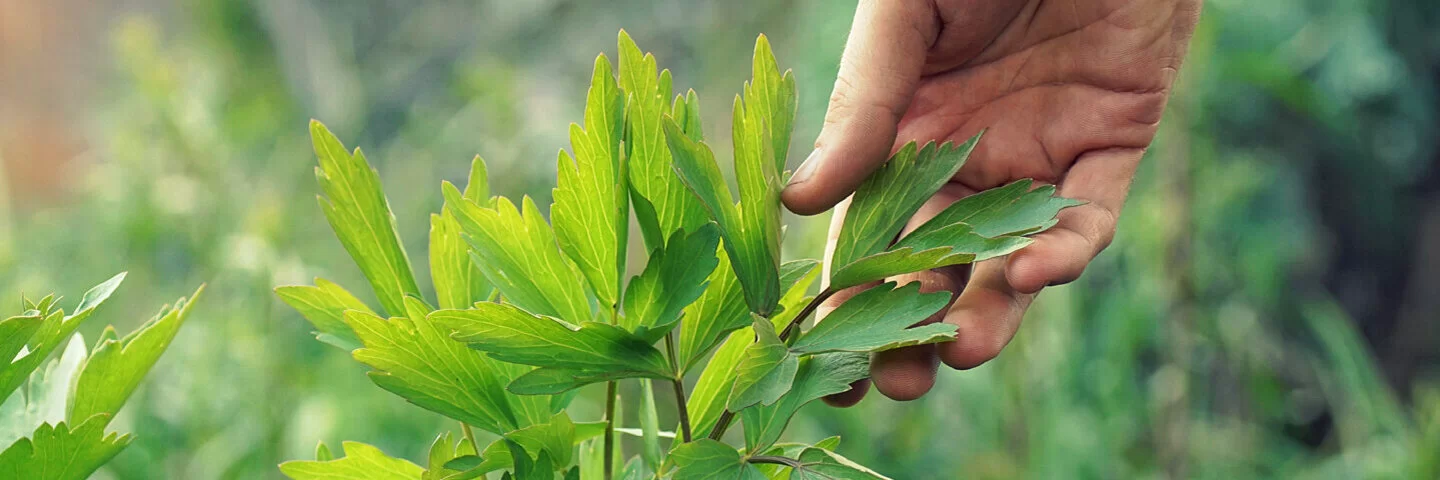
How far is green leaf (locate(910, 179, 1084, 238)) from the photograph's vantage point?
1.11ft

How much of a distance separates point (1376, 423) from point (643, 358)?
133 cm

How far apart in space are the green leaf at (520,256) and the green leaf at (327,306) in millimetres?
35

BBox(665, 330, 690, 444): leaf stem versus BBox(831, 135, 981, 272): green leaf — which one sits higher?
BBox(831, 135, 981, 272): green leaf

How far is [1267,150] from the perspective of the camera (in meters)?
1.68

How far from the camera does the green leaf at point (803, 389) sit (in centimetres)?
30

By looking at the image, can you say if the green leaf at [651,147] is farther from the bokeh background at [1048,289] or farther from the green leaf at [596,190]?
the bokeh background at [1048,289]

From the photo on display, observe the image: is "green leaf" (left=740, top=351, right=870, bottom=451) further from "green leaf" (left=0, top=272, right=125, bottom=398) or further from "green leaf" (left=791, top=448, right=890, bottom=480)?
"green leaf" (left=0, top=272, right=125, bottom=398)

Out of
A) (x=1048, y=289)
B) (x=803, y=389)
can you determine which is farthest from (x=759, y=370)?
(x=1048, y=289)

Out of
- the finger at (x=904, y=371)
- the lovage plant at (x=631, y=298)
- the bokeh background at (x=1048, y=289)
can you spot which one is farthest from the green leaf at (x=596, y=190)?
the bokeh background at (x=1048, y=289)

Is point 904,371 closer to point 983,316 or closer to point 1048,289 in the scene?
point 983,316

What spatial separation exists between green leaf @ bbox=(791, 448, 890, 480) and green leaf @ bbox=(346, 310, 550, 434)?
0.08 metres

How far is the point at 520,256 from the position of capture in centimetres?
30

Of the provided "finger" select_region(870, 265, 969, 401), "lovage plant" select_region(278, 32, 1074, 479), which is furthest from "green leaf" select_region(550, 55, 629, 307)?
"finger" select_region(870, 265, 969, 401)

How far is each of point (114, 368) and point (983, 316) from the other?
313 millimetres
